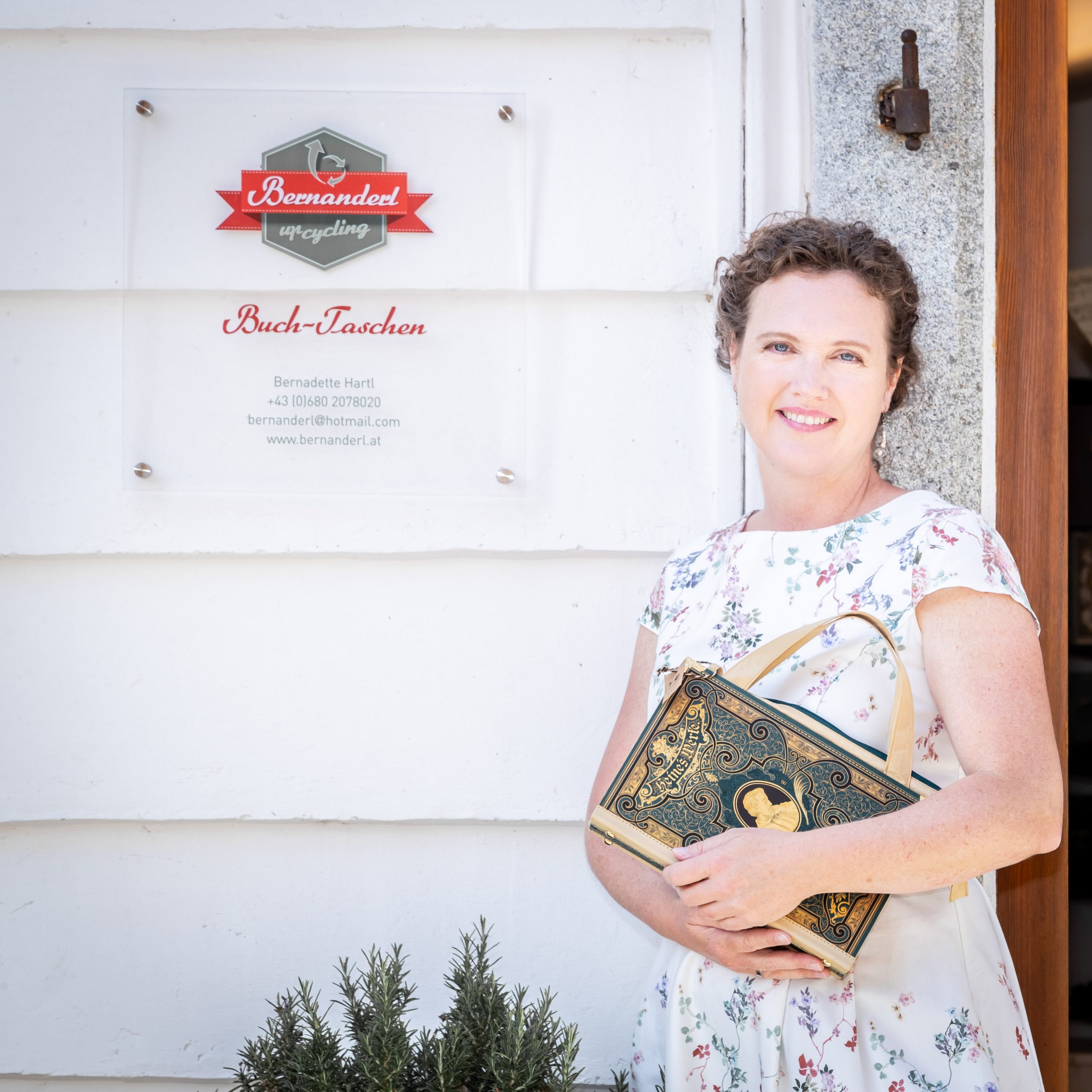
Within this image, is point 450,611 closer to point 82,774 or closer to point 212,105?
point 82,774

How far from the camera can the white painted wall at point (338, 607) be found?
1844 mm

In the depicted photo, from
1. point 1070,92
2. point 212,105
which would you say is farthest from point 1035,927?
point 212,105

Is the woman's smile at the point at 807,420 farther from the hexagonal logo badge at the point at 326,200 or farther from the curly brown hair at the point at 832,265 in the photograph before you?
the hexagonal logo badge at the point at 326,200

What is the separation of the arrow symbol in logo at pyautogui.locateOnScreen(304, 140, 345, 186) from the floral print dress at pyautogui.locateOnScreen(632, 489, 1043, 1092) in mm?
1112

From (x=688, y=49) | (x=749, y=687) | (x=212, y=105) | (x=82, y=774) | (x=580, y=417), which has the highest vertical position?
(x=688, y=49)

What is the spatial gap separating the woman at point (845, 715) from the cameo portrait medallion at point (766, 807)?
0.13 feet

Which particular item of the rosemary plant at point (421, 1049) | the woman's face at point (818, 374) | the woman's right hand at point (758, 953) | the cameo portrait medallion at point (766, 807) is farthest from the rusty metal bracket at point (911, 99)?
the rosemary plant at point (421, 1049)

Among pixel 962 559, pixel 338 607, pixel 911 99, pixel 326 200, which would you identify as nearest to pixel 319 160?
pixel 326 200

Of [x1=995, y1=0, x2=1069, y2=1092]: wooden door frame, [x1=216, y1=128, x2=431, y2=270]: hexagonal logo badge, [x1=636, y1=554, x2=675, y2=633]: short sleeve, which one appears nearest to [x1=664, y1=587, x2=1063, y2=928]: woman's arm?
[x1=636, y1=554, x2=675, y2=633]: short sleeve

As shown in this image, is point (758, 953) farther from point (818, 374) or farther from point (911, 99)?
point (911, 99)

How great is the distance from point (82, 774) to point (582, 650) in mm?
997

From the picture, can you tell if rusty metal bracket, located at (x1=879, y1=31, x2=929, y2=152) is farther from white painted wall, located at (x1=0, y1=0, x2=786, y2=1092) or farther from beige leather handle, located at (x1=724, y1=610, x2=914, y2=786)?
beige leather handle, located at (x1=724, y1=610, x2=914, y2=786)

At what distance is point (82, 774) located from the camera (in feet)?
6.08

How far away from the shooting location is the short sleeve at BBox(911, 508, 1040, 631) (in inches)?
49.3
